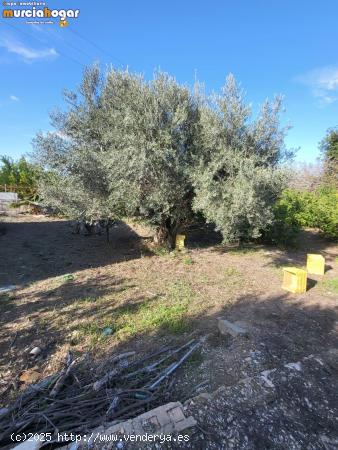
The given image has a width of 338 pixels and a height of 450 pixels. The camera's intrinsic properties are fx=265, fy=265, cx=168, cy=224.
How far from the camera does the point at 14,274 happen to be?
538 cm

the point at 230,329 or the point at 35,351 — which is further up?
the point at 230,329

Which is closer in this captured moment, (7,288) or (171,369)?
(171,369)

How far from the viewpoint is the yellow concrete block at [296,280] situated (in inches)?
172

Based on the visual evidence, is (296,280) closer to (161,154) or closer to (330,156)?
(161,154)

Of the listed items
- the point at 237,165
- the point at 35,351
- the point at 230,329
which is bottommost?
the point at 35,351

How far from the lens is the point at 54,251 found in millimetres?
7473

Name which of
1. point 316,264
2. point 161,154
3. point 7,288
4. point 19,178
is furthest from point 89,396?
point 19,178

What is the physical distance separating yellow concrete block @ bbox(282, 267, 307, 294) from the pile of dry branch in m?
2.62

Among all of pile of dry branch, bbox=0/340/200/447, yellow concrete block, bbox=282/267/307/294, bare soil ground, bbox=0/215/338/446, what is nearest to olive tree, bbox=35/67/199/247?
bare soil ground, bbox=0/215/338/446

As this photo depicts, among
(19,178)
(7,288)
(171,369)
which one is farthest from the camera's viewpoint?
(19,178)

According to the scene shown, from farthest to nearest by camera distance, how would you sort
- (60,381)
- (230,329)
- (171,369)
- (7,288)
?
(7,288)
(230,329)
(171,369)
(60,381)

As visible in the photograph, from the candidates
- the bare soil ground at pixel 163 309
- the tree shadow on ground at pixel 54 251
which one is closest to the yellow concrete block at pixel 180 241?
the bare soil ground at pixel 163 309

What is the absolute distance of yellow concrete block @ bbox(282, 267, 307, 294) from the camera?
4367 millimetres

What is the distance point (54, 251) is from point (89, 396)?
601 cm
